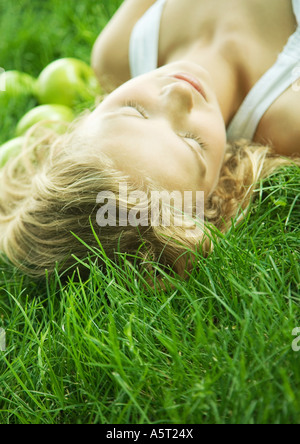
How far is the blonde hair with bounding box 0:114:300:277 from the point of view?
1423mm

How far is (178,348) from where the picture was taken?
1.12 metres

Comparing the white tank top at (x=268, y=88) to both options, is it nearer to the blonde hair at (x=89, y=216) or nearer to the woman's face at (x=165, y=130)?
the blonde hair at (x=89, y=216)

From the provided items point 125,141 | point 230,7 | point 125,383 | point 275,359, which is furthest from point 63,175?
point 230,7

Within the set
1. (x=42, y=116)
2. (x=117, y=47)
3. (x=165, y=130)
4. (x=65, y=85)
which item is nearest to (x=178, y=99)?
(x=165, y=130)

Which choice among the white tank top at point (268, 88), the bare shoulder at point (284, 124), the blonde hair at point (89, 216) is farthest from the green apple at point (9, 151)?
the bare shoulder at point (284, 124)

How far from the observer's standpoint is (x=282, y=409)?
35.9 inches

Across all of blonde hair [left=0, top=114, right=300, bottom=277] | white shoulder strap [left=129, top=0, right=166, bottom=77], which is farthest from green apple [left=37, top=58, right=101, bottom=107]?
blonde hair [left=0, top=114, right=300, bottom=277]

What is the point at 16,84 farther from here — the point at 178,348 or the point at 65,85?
the point at 178,348

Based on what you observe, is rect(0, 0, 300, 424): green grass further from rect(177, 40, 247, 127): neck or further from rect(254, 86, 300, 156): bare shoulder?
rect(177, 40, 247, 127): neck

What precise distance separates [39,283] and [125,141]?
21.1 inches

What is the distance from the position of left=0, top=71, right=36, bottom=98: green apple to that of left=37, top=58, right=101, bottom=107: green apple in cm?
13

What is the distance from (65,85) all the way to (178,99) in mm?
1218

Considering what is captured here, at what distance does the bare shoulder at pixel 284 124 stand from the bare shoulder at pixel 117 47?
777mm
